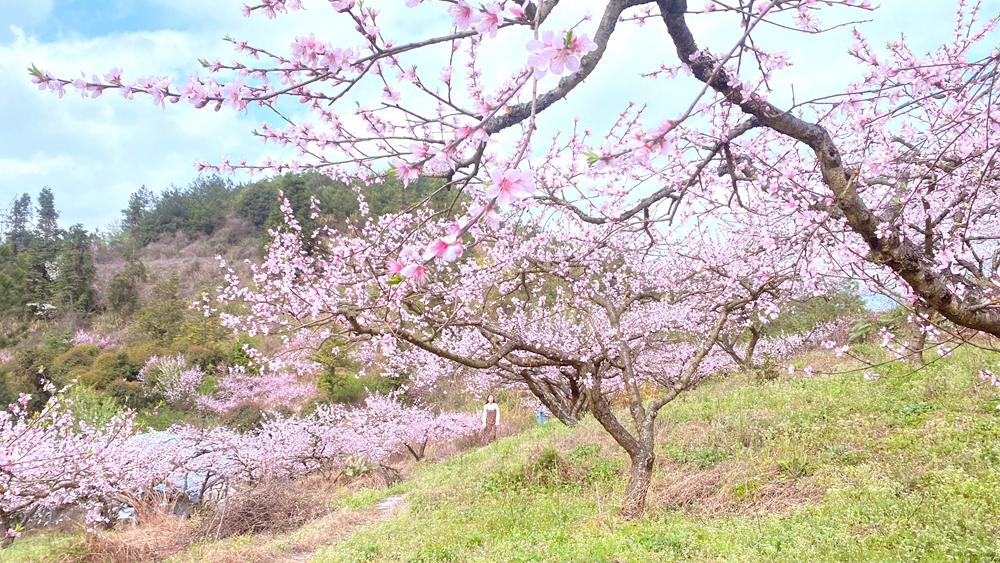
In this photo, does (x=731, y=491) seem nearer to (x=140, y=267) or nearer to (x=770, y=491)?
(x=770, y=491)

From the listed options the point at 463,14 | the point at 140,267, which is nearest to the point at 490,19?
the point at 463,14

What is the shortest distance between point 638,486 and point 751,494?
3.26 ft

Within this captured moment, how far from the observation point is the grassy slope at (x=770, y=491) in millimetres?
3242

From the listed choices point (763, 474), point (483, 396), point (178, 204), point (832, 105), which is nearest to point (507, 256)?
point (763, 474)

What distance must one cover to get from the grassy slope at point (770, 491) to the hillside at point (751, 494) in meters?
0.02

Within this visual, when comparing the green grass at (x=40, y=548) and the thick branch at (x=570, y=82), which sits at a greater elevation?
the thick branch at (x=570, y=82)

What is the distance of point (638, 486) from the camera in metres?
4.91

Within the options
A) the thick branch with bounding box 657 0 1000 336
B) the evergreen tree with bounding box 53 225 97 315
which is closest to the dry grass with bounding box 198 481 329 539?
the thick branch with bounding box 657 0 1000 336

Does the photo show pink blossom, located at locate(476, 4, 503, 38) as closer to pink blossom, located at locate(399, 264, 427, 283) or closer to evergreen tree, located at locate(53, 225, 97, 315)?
pink blossom, located at locate(399, 264, 427, 283)

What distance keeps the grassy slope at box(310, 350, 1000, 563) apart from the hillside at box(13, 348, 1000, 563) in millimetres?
17

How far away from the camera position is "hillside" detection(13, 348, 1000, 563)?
10.8 feet

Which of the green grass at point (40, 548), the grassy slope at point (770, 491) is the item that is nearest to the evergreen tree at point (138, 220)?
the green grass at point (40, 548)

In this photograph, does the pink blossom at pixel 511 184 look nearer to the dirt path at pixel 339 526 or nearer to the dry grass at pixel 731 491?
the dry grass at pixel 731 491

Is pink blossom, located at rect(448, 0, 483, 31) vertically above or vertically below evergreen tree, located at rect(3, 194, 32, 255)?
below
